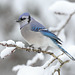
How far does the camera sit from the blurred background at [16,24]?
18.2 ft

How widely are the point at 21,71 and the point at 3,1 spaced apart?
16.7 ft

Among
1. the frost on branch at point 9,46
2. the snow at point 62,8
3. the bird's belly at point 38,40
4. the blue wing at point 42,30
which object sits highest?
the snow at point 62,8

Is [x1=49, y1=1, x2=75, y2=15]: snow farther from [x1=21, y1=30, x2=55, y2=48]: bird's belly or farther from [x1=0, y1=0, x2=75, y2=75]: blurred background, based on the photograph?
[x1=0, y1=0, x2=75, y2=75]: blurred background

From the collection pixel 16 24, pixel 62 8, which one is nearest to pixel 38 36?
pixel 62 8

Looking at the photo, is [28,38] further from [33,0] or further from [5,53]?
[33,0]

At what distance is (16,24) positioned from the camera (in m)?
5.98

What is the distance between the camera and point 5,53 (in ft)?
6.07

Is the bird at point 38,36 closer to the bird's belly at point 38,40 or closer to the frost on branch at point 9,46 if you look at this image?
the bird's belly at point 38,40

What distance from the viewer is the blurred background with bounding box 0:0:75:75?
555cm

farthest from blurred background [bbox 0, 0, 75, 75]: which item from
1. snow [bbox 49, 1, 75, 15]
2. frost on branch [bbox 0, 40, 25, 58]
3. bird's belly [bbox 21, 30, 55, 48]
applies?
frost on branch [bbox 0, 40, 25, 58]

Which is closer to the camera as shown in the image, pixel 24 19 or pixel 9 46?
pixel 9 46

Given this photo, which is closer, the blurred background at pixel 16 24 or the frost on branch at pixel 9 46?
the frost on branch at pixel 9 46

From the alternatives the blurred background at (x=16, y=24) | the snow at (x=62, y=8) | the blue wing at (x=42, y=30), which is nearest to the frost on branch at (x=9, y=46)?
the snow at (x=62, y=8)

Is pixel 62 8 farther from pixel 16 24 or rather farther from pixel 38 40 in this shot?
pixel 16 24
